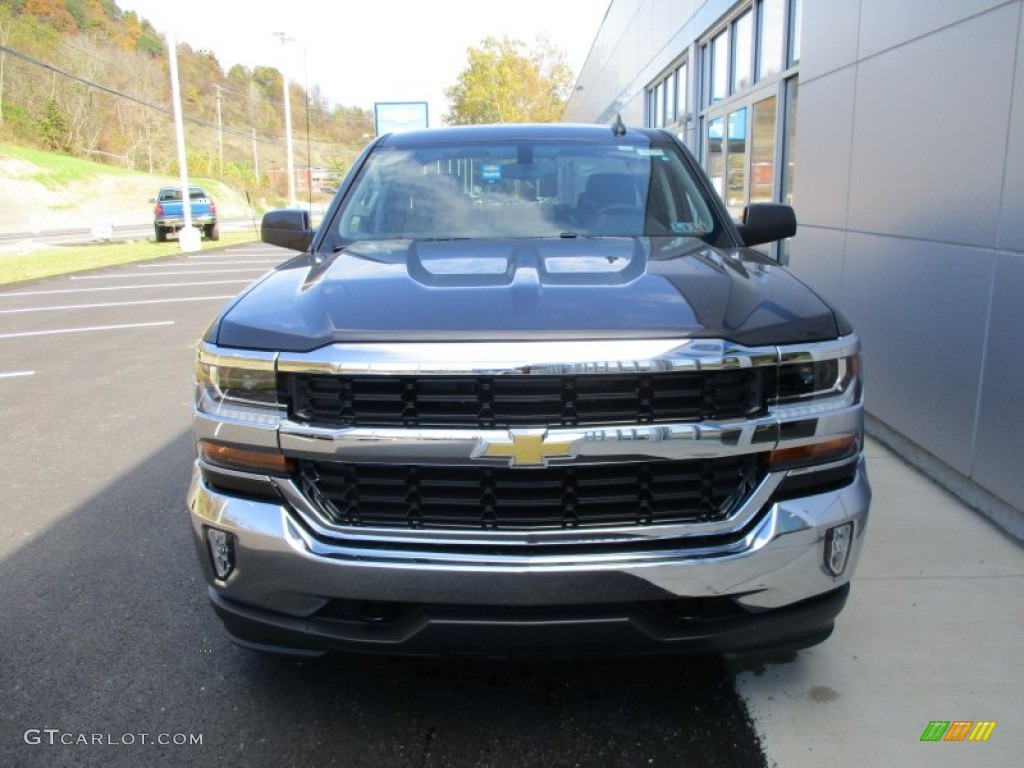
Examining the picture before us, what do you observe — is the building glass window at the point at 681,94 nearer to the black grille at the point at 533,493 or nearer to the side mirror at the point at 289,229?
the side mirror at the point at 289,229

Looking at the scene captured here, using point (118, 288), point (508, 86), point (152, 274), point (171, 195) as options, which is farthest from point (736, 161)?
point (508, 86)

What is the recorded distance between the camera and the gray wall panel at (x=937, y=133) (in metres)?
4.05

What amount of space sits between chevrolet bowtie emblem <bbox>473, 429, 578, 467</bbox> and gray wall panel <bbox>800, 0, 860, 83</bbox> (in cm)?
502

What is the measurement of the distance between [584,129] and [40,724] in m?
3.34

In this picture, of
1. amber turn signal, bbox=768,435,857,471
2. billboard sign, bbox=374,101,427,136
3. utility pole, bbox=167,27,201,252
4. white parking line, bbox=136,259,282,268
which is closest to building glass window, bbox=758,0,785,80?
amber turn signal, bbox=768,435,857,471

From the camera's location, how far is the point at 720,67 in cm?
1157

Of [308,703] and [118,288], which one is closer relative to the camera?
[308,703]

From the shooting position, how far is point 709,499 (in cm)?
224

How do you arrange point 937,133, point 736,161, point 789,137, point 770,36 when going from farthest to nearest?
point 736,161 → point 770,36 → point 789,137 → point 937,133

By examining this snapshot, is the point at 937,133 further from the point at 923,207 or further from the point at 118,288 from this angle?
the point at 118,288

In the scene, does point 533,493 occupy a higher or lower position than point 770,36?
lower

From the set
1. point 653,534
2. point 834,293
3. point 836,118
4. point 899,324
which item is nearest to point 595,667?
point 653,534

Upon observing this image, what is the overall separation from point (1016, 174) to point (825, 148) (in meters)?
2.80

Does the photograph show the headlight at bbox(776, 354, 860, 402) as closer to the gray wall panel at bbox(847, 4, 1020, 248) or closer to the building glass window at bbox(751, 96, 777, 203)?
the gray wall panel at bbox(847, 4, 1020, 248)
